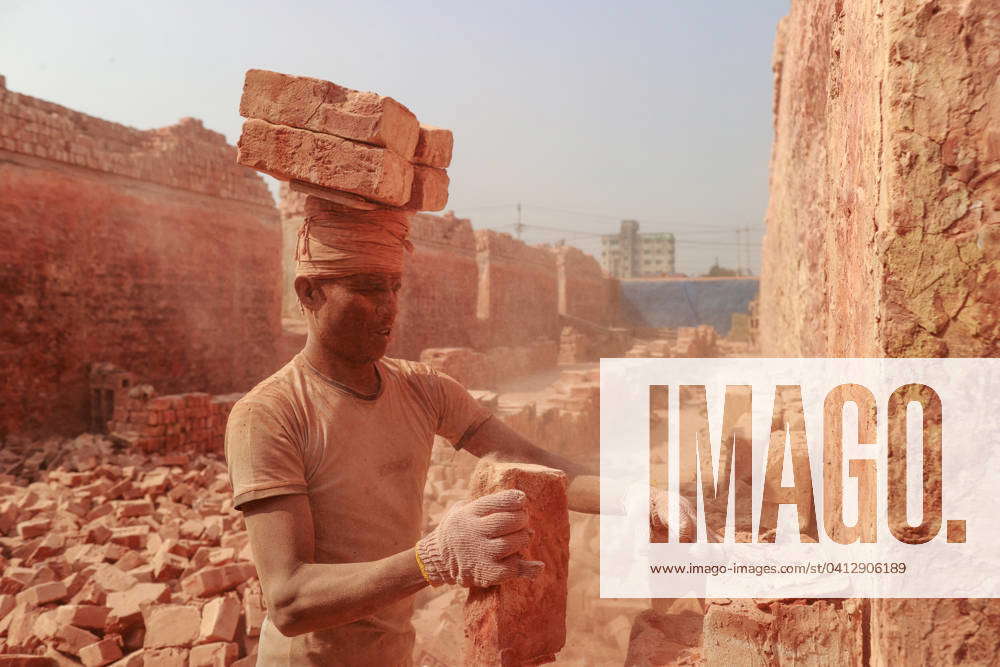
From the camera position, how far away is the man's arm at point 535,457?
2373 mm

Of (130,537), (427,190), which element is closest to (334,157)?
(427,190)

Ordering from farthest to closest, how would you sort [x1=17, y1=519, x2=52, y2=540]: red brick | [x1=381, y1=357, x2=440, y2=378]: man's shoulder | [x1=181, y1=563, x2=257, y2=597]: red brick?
[x1=17, y1=519, x2=52, y2=540]: red brick < [x1=181, y1=563, x2=257, y2=597]: red brick < [x1=381, y1=357, x2=440, y2=378]: man's shoulder

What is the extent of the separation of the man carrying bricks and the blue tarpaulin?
107ft

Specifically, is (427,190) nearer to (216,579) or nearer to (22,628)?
(216,579)

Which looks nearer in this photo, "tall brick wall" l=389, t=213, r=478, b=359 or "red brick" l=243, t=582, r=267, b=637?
"red brick" l=243, t=582, r=267, b=637

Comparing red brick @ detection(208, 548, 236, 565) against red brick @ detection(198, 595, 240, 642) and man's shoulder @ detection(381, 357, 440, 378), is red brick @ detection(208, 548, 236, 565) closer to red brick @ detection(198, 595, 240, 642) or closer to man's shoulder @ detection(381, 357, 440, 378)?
red brick @ detection(198, 595, 240, 642)

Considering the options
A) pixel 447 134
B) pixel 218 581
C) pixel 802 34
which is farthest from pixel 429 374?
pixel 802 34

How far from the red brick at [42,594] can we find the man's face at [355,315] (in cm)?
354

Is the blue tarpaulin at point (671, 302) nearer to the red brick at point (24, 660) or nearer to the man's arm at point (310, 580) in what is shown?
the red brick at point (24, 660)

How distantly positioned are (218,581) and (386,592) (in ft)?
11.1

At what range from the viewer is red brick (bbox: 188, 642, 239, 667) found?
12.0 feet

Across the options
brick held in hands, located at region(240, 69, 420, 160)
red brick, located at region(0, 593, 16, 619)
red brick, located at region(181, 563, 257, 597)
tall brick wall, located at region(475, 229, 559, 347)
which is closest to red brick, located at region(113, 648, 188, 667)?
red brick, located at region(181, 563, 257, 597)

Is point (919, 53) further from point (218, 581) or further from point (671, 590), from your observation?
point (218, 581)

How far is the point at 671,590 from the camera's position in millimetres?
2699
